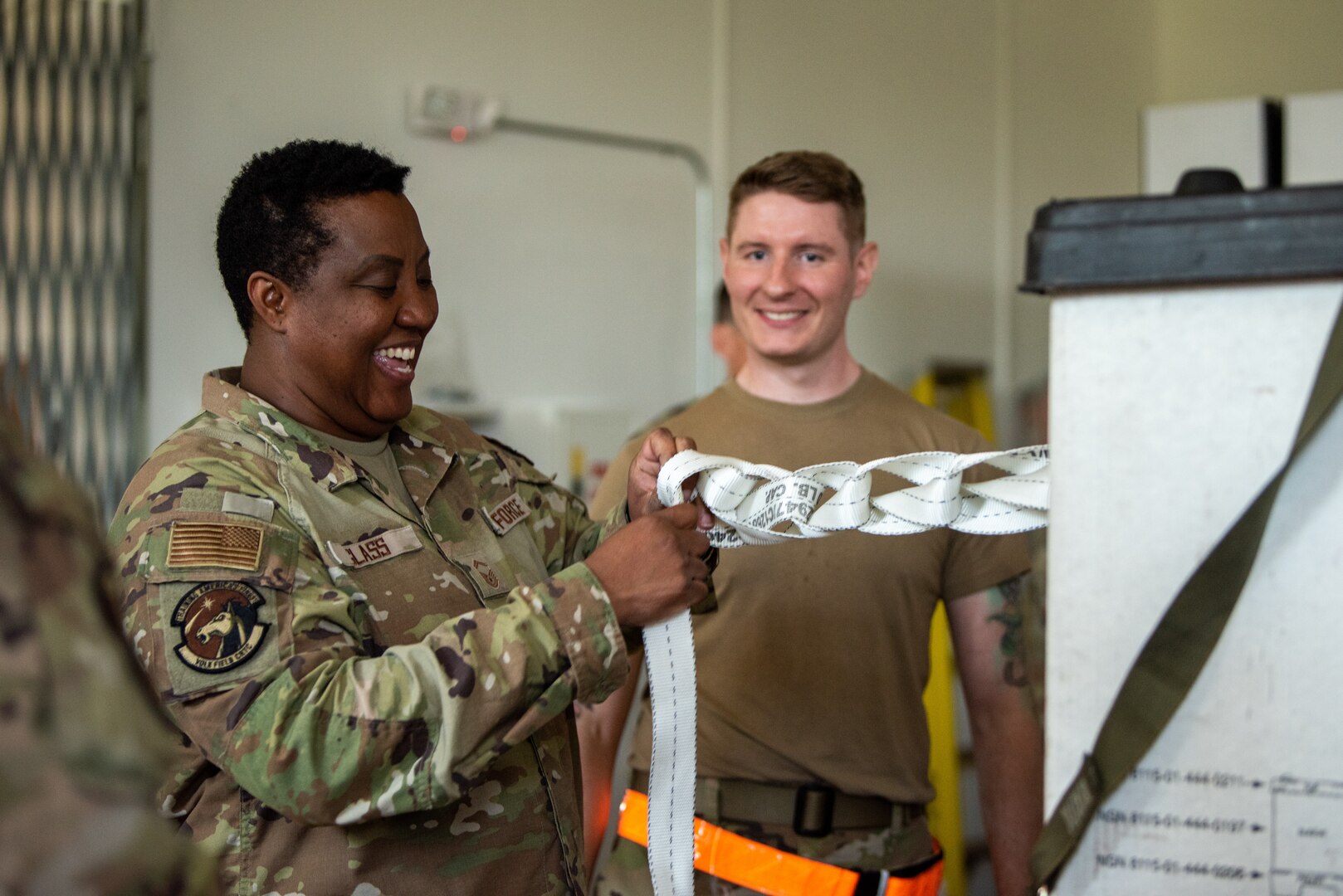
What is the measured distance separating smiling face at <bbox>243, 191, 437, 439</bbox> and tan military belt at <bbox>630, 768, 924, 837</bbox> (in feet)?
2.53

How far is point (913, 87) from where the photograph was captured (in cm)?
415

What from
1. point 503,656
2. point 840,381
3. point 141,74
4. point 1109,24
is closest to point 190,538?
point 503,656

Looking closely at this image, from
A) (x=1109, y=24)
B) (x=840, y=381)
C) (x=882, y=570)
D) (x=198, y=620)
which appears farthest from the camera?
(x=1109, y=24)

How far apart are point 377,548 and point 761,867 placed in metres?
0.78

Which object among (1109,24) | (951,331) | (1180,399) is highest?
(1109,24)

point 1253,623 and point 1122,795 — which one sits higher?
point 1253,623

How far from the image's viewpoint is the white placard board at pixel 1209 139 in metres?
3.68

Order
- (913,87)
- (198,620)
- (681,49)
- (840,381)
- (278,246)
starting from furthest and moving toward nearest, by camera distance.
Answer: (913,87)
(681,49)
(840,381)
(278,246)
(198,620)

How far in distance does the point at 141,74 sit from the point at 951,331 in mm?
2728

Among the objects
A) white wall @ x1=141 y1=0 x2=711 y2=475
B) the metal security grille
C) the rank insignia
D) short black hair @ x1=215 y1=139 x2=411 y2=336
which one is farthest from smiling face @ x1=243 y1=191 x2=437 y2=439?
white wall @ x1=141 y1=0 x2=711 y2=475

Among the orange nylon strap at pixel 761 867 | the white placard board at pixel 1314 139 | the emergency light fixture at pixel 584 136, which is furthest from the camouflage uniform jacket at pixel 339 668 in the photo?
the white placard board at pixel 1314 139

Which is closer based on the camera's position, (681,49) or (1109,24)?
(681,49)

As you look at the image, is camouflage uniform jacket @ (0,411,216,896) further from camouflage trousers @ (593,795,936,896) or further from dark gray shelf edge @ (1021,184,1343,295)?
camouflage trousers @ (593,795,936,896)

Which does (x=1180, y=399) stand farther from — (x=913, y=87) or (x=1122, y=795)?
(x=913, y=87)
